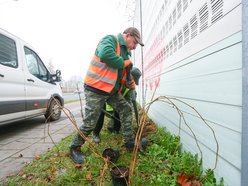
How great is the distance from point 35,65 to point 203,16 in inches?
197

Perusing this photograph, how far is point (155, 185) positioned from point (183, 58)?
159cm

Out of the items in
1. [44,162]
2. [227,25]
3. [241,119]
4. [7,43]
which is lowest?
[44,162]

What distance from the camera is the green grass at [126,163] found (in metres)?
2.26

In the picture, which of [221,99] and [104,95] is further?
[104,95]

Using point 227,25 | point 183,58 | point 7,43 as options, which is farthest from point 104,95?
point 7,43

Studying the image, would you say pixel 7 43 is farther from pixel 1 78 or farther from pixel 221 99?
pixel 221 99

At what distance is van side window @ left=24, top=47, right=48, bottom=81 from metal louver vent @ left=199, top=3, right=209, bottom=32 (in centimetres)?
462

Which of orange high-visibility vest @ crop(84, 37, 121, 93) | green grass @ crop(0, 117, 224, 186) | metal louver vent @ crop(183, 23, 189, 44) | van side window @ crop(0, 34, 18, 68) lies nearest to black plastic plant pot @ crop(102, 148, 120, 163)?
green grass @ crop(0, 117, 224, 186)

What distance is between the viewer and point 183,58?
113 inches

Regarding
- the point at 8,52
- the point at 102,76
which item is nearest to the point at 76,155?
the point at 102,76

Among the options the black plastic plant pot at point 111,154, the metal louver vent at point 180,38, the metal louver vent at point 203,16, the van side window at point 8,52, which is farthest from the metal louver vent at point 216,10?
the van side window at point 8,52

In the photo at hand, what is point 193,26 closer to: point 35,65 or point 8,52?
point 8,52

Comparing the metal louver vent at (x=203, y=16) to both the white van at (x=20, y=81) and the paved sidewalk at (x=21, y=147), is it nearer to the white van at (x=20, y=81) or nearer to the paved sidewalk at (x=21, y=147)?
the paved sidewalk at (x=21, y=147)

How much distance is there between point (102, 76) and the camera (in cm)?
287
